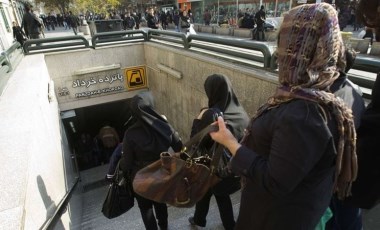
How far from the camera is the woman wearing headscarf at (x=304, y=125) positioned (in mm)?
1210

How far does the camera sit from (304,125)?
1199 mm

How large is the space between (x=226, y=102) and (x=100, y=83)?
23.6 feet

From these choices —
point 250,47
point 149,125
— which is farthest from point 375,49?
point 149,125

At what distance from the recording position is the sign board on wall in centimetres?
843

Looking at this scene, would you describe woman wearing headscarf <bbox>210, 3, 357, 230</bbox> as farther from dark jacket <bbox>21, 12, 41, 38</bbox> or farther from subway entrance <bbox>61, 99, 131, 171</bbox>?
dark jacket <bbox>21, 12, 41, 38</bbox>

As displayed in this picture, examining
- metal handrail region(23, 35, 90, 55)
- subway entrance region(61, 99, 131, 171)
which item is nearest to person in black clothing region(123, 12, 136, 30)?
subway entrance region(61, 99, 131, 171)

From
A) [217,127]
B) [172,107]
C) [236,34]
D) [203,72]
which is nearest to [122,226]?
[217,127]

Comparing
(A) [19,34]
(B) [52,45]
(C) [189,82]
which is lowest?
(C) [189,82]

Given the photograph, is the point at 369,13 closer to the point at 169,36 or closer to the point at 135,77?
the point at 169,36

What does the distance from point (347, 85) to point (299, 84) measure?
1.53 ft

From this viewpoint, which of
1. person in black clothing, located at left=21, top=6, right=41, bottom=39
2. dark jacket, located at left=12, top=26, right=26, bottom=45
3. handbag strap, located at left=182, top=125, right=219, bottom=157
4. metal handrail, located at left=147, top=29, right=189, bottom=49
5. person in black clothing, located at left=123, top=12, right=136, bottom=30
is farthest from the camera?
person in black clothing, located at left=123, top=12, right=136, bottom=30

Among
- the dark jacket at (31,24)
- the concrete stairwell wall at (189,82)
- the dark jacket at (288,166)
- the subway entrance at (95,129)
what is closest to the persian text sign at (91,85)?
the subway entrance at (95,129)

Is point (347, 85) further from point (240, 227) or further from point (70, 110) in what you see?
point (70, 110)

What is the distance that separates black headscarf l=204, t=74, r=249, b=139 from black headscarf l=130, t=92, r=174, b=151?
59 centimetres
